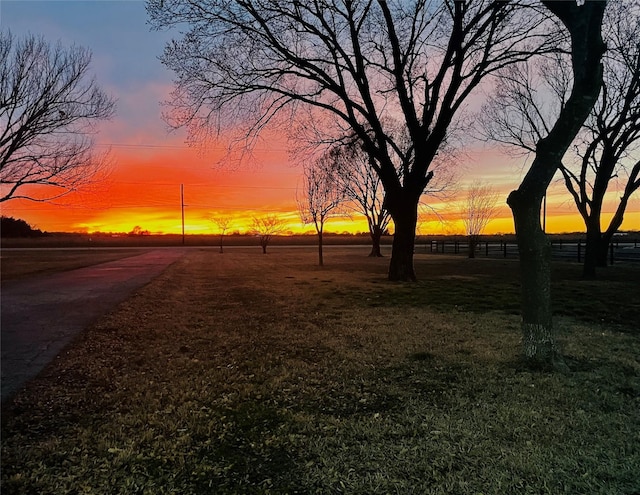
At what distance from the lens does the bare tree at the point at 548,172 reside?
4641mm

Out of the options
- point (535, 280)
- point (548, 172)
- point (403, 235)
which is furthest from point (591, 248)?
point (548, 172)

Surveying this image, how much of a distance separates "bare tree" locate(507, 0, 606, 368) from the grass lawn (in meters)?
0.46

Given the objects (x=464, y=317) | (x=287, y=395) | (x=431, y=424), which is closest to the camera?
(x=431, y=424)

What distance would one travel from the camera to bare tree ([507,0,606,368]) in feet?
15.2

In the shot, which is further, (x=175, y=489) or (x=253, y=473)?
(x=253, y=473)

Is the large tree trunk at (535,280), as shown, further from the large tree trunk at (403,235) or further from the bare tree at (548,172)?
the large tree trunk at (403,235)

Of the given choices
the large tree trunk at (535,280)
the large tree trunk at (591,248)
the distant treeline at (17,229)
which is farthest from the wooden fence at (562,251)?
the distant treeline at (17,229)

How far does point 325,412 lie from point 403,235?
11.0m

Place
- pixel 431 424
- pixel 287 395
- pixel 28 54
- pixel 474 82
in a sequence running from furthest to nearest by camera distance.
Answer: pixel 28 54 < pixel 474 82 < pixel 287 395 < pixel 431 424

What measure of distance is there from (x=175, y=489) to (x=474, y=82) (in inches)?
543

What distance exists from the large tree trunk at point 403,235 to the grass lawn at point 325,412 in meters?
7.05

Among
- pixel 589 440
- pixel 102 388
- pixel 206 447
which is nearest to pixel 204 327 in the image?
pixel 102 388

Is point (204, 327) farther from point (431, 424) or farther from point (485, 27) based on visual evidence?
point (485, 27)

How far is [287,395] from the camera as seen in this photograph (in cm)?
421
